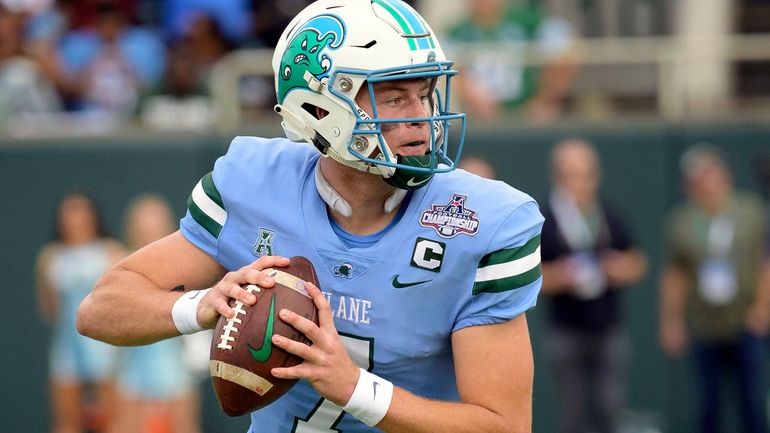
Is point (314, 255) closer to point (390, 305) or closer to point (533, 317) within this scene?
point (390, 305)

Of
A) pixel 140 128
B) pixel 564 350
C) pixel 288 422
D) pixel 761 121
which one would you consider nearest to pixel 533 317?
pixel 564 350

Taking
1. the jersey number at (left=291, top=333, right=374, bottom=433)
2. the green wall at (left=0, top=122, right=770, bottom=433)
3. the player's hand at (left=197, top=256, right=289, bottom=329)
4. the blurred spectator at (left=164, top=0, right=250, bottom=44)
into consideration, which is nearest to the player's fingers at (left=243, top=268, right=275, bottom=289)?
the player's hand at (left=197, top=256, right=289, bottom=329)

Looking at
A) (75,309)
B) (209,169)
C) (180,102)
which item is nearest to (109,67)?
(180,102)

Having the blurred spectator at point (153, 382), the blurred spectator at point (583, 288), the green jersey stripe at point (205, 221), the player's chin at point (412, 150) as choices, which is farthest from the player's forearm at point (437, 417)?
the blurred spectator at point (153, 382)

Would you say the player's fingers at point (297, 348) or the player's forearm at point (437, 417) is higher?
the player's fingers at point (297, 348)

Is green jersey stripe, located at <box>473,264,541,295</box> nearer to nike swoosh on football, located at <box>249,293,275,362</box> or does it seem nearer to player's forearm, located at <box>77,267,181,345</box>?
nike swoosh on football, located at <box>249,293,275,362</box>

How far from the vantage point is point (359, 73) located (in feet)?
Result: 10.4

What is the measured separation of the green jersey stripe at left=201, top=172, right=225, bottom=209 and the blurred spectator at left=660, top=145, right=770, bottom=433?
5786mm

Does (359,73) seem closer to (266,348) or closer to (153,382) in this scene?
(266,348)

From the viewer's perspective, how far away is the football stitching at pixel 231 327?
118 inches

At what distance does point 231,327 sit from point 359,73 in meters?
0.65

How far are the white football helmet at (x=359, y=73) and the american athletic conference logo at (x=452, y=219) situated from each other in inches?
2.9

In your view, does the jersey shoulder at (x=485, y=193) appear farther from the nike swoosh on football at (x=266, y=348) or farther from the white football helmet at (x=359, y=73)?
the nike swoosh on football at (x=266, y=348)

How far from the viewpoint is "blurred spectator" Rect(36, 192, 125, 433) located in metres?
8.40
